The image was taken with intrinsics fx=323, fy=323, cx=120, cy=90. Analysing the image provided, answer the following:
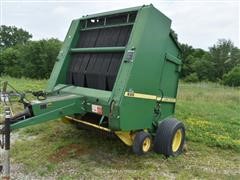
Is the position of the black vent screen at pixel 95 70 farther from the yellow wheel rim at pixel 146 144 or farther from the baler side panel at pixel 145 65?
the yellow wheel rim at pixel 146 144

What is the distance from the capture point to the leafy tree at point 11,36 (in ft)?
217

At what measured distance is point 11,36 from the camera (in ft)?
220

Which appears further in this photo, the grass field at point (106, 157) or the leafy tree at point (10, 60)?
the leafy tree at point (10, 60)

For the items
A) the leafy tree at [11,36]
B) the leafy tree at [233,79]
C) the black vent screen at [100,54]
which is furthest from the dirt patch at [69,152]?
the leafy tree at [11,36]

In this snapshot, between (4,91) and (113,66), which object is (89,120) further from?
(4,91)

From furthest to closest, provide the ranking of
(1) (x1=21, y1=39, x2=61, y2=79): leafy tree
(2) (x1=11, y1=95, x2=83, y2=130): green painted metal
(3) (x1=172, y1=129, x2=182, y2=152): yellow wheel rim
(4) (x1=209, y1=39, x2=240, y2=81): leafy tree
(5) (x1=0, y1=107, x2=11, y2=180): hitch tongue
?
1. (4) (x1=209, y1=39, x2=240, y2=81): leafy tree
2. (1) (x1=21, y1=39, x2=61, y2=79): leafy tree
3. (3) (x1=172, y1=129, x2=182, y2=152): yellow wheel rim
4. (2) (x1=11, y1=95, x2=83, y2=130): green painted metal
5. (5) (x1=0, y1=107, x2=11, y2=180): hitch tongue

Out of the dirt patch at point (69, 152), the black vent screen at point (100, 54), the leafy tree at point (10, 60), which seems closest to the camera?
the dirt patch at point (69, 152)

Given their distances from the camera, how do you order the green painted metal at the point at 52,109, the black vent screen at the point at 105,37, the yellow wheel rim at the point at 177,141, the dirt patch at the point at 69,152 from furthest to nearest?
the yellow wheel rim at the point at 177,141 < the black vent screen at the point at 105,37 < the dirt patch at the point at 69,152 < the green painted metal at the point at 52,109

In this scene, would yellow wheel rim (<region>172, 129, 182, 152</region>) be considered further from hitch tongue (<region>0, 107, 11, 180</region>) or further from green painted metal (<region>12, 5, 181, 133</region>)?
hitch tongue (<region>0, 107, 11, 180</region>)

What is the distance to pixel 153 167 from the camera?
481cm

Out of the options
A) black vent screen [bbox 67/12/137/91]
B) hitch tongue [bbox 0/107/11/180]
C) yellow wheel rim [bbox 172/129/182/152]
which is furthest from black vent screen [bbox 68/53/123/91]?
hitch tongue [bbox 0/107/11/180]

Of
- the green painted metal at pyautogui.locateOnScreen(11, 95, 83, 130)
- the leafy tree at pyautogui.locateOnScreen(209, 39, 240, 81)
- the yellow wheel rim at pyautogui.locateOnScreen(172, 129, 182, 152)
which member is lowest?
the yellow wheel rim at pyautogui.locateOnScreen(172, 129, 182, 152)

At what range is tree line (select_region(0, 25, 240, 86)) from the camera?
36844 millimetres

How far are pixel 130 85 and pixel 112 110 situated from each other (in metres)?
0.44
